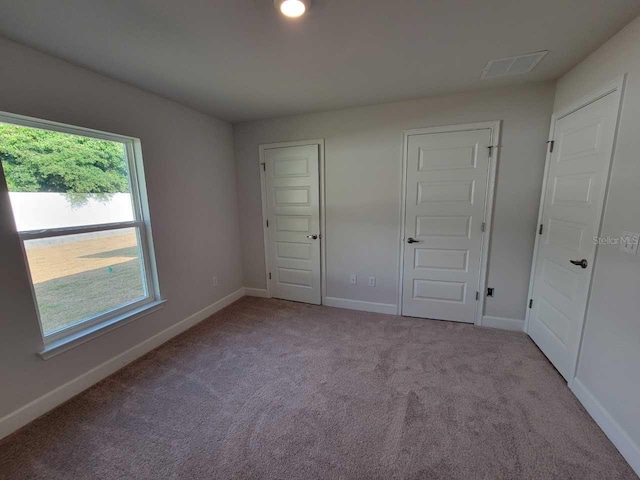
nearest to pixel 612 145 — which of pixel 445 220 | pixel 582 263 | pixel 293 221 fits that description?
pixel 582 263

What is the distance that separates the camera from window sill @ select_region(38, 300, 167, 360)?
5.93ft

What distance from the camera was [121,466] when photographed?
1.41 m

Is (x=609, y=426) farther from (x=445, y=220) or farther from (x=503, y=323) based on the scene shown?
(x=445, y=220)

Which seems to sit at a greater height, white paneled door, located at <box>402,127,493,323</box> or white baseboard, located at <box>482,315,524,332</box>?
white paneled door, located at <box>402,127,493,323</box>

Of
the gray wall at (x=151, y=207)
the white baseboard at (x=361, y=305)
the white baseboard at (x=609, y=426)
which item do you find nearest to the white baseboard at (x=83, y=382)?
the gray wall at (x=151, y=207)

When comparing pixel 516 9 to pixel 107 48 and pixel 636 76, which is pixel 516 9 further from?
pixel 107 48

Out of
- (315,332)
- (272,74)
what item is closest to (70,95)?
(272,74)

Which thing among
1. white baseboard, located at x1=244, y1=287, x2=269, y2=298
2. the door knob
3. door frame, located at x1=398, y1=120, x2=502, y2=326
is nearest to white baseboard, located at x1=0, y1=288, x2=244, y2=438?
A: white baseboard, located at x1=244, y1=287, x2=269, y2=298

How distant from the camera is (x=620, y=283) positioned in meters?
1.52

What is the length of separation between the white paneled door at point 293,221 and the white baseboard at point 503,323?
1894 millimetres

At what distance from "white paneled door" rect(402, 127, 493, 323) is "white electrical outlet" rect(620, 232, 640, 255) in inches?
45.9

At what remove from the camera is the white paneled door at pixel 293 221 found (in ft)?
10.6

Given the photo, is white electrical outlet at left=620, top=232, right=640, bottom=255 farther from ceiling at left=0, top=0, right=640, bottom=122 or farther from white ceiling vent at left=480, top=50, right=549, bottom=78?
white ceiling vent at left=480, top=50, right=549, bottom=78

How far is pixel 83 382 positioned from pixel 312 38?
2.90 metres
